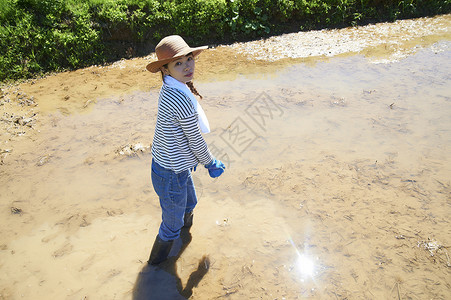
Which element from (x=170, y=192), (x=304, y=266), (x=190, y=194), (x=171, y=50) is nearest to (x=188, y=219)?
(x=190, y=194)

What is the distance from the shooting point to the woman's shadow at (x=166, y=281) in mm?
2961

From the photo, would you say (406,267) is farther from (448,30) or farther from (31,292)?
(448,30)

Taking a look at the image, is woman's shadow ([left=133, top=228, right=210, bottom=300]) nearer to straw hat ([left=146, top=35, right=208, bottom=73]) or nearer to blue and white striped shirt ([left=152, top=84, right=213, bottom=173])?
blue and white striped shirt ([left=152, top=84, right=213, bottom=173])

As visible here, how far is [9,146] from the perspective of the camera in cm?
484

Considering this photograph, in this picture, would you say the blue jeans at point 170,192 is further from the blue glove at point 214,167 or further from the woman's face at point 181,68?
the woman's face at point 181,68

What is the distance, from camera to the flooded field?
3.03 meters

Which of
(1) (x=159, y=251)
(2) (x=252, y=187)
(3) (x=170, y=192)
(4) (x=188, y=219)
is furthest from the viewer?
(2) (x=252, y=187)

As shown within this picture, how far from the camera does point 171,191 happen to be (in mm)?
2686

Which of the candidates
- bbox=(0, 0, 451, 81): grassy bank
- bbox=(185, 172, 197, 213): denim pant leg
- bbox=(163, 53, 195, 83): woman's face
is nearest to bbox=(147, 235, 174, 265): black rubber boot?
bbox=(185, 172, 197, 213): denim pant leg

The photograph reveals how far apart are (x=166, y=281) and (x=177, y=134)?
1.50 metres

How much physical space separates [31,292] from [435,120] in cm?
550

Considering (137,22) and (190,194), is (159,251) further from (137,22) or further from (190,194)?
(137,22)

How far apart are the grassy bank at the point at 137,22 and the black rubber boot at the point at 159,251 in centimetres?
530

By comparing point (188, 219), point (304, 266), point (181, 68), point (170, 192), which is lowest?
point (304, 266)
